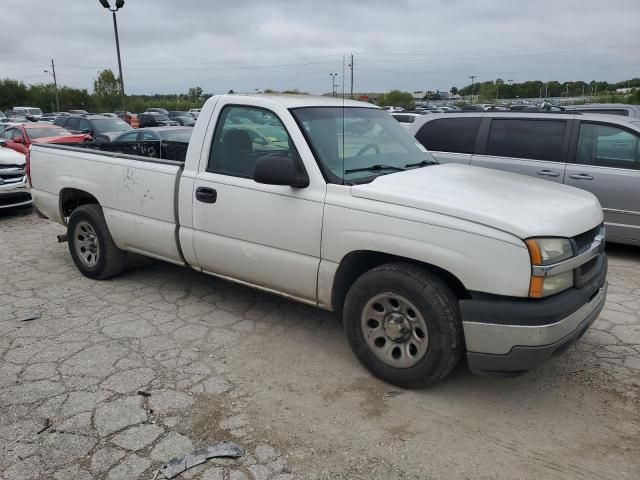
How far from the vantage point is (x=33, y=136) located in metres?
14.2

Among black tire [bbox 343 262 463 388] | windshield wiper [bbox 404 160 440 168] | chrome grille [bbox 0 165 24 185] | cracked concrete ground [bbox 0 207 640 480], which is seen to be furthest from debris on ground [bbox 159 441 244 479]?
chrome grille [bbox 0 165 24 185]

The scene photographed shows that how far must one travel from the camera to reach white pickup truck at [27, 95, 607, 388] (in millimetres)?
2953

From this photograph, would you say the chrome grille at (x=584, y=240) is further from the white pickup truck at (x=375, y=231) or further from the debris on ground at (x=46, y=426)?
the debris on ground at (x=46, y=426)

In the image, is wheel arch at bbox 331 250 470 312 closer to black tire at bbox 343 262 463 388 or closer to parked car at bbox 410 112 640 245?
black tire at bbox 343 262 463 388

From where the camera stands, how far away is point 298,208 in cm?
368

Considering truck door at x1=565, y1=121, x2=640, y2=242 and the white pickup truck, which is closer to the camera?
the white pickup truck

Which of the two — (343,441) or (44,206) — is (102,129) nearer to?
(44,206)

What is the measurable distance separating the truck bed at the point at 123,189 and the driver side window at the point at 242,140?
1.44ft

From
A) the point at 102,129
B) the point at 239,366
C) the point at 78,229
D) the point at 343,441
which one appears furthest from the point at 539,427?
the point at 102,129

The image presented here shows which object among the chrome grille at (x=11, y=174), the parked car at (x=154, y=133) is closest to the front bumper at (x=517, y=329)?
the chrome grille at (x=11, y=174)

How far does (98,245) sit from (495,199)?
3.91m

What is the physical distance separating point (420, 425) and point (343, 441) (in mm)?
476

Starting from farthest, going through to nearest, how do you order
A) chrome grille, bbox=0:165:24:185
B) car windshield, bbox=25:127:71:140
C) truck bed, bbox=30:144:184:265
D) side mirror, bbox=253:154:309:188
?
1. car windshield, bbox=25:127:71:140
2. chrome grille, bbox=0:165:24:185
3. truck bed, bbox=30:144:184:265
4. side mirror, bbox=253:154:309:188

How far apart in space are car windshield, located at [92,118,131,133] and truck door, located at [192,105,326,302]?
15047mm
